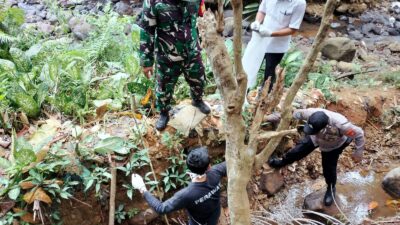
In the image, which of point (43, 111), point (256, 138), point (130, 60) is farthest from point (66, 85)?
point (256, 138)

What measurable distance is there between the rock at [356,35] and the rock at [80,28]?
20.9 feet

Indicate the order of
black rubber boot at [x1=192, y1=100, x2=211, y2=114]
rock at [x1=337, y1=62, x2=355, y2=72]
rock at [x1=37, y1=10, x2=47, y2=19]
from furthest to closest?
rock at [x1=37, y1=10, x2=47, y2=19] < rock at [x1=337, y1=62, x2=355, y2=72] < black rubber boot at [x1=192, y1=100, x2=211, y2=114]

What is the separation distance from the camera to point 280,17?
13.9 ft

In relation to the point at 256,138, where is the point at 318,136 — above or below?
below

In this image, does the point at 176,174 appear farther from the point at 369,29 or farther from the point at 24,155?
the point at 369,29

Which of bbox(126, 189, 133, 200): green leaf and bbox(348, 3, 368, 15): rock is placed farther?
bbox(348, 3, 368, 15): rock

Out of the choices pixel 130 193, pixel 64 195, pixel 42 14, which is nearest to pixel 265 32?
pixel 130 193

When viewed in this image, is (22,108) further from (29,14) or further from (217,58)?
(29,14)

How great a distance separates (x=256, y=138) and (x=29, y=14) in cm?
938

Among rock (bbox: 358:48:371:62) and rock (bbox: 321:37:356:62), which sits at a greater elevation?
rock (bbox: 321:37:356:62)

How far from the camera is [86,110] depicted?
4316 mm

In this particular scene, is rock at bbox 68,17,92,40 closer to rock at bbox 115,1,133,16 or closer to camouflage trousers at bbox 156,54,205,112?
rock at bbox 115,1,133,16

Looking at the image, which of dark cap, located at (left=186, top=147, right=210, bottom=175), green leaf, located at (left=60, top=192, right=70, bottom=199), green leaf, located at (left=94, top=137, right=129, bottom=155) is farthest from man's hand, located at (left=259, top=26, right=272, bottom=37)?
green leaf, located at (left=60, top=192, right=70, bottom=199)

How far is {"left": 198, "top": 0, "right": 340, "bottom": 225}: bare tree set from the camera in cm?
201
